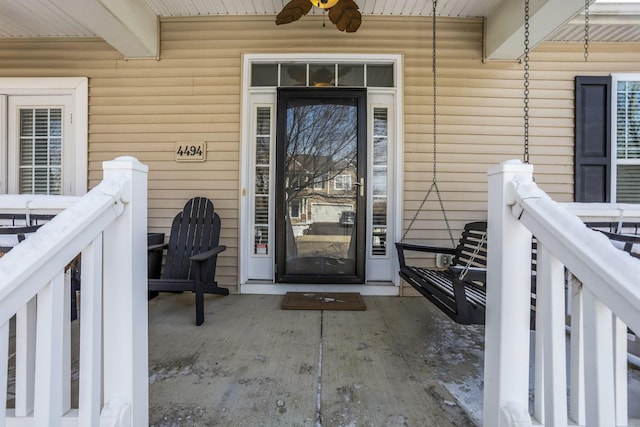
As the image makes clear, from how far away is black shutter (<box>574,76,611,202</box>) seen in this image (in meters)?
3.21

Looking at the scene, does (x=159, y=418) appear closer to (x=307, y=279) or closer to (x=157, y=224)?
(x=307, y=279)

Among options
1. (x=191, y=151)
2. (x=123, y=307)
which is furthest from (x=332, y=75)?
(x=123, y=307)

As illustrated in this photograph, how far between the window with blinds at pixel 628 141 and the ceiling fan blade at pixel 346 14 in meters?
2.89

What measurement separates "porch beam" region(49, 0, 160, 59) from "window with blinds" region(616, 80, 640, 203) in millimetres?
4773

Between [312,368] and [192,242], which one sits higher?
[192,242]

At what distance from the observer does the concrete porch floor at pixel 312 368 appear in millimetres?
1391

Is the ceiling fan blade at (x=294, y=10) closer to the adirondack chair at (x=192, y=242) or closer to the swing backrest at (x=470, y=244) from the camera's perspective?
the adirondack chair at (x=192, y=242)

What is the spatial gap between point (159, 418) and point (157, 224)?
2311 millimetres

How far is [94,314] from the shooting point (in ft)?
3.38

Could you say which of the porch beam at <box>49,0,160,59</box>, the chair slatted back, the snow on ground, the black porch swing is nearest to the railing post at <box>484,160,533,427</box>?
the snow on ground

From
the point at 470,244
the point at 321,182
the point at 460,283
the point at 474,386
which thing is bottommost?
the point at 474,386

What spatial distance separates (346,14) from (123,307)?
2590 millimetres

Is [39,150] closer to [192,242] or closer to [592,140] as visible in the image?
[192,242]

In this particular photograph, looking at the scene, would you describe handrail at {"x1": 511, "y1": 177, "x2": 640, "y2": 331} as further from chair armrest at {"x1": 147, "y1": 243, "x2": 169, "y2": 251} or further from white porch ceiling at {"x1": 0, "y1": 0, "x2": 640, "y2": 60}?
chair armrest at {"x1": 147, "y1": 243, "x2": 169, "y2": 251}
